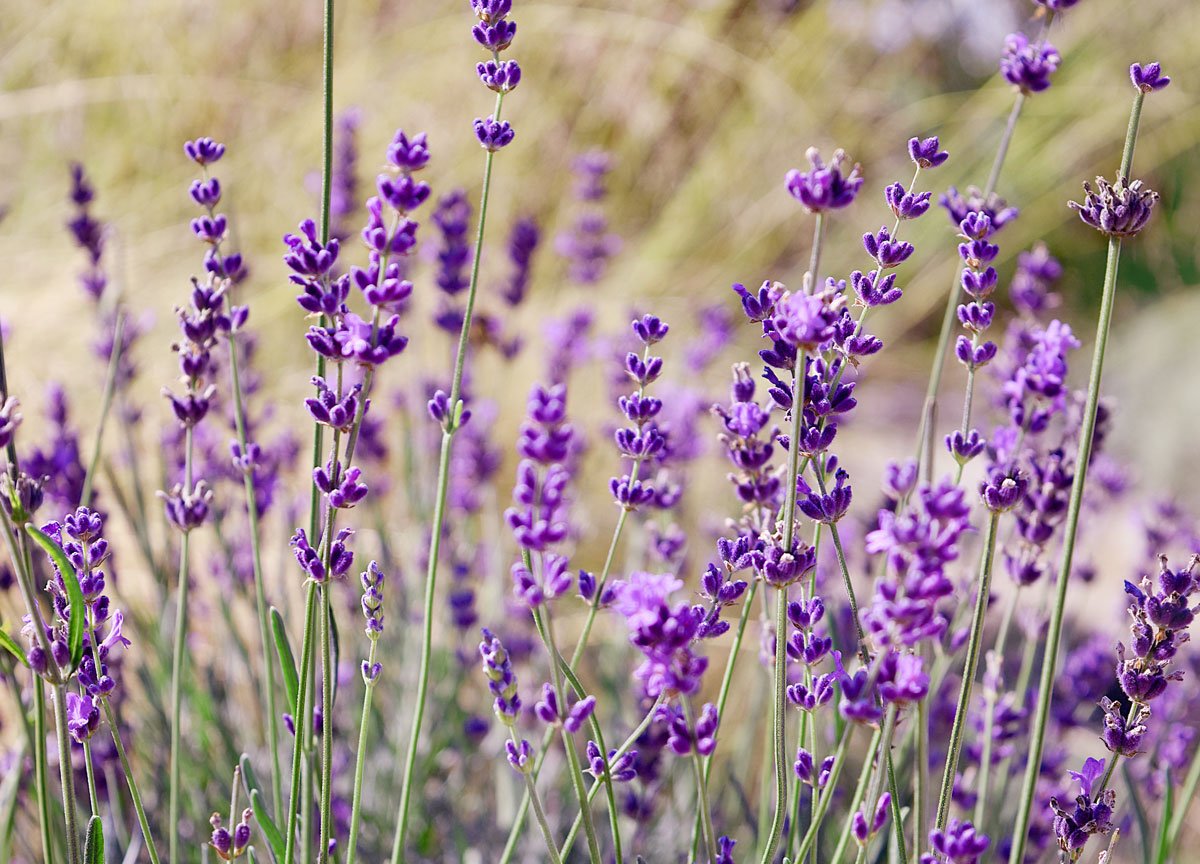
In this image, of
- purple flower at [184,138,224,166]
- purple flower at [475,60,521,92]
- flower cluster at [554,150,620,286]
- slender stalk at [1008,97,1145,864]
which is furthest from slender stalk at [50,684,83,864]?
flower cluster at [554,150,620,286]

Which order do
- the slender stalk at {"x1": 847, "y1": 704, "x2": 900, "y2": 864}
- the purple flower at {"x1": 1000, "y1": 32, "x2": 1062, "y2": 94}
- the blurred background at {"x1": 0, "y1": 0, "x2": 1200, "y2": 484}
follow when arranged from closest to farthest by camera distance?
the slender stalk at {"x1": 847, "y1": 704, "x2": 900, "y2": 864}
the purple flower at {"x1": 1000, "y1": 32, "x2": 1062, "y2": 94}
the blurred background at {"x1": 0, "y1": 0, "x2": 1200, "y2": 484}

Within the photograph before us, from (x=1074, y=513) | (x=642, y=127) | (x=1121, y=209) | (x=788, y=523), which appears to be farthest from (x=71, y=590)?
(x=642, y=127)

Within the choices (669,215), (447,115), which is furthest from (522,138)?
(669,215)

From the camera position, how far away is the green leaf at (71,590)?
859 mm

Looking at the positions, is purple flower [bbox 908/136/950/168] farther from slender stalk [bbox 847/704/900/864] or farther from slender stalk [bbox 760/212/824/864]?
slender stalk [bbox 847/704/900/864]

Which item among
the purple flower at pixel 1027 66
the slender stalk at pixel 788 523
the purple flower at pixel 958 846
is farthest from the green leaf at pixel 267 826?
the purple flower at pixel 1027 66

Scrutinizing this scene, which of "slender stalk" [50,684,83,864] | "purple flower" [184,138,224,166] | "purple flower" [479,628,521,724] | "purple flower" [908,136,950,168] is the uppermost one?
"purple flower" [908,136,950,168]

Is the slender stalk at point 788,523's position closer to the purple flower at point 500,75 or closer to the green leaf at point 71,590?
the purple flower at point 500,75

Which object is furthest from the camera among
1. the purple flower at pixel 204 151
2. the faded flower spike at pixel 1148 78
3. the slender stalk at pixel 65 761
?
the purple flower at pixel 204 151

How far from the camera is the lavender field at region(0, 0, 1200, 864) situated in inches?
37.8

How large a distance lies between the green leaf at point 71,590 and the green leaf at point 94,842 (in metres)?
0.14

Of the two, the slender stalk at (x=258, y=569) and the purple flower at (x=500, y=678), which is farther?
the slender stalk at (x=258, y=569)

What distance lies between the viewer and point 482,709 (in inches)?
95.2

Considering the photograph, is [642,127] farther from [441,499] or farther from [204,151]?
[441,499]
